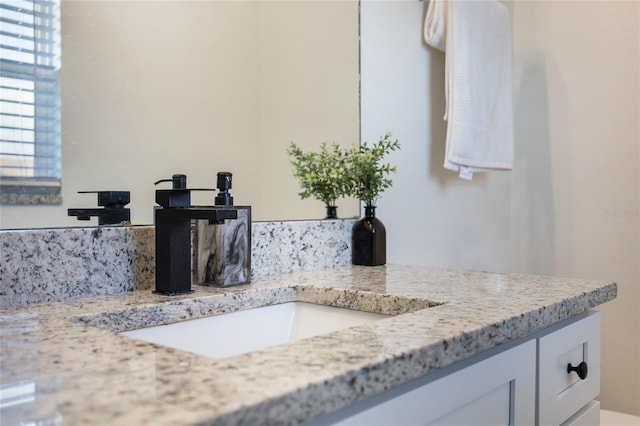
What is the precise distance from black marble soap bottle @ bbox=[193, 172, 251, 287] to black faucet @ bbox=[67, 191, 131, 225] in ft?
0.44

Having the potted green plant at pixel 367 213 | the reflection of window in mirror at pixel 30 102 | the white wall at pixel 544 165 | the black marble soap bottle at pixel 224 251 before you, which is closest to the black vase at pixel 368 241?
the potted green plant at pixel 367 213

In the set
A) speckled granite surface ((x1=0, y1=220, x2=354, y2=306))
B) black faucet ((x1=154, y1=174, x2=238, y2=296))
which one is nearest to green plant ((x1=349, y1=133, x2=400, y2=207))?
speckled granite surface ((x1=0, y1=220, x2=354, y2=306))

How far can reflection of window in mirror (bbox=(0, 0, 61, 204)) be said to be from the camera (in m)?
0.93

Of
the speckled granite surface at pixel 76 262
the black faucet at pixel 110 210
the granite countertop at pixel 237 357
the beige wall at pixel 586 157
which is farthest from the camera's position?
the beige wall at pixel 586 157

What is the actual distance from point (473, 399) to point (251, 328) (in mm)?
412

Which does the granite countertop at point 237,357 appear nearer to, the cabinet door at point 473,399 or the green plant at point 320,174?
the cabinet door at point 473,399

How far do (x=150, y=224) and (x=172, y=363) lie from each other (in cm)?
55

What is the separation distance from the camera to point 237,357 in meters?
0.59

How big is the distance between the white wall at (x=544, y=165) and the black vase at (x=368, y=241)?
0.20 m

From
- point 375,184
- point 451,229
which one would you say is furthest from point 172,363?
point 451,229

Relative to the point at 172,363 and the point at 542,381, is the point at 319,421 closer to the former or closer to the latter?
the point at 172,363

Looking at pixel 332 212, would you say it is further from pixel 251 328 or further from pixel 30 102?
pixel 30 102

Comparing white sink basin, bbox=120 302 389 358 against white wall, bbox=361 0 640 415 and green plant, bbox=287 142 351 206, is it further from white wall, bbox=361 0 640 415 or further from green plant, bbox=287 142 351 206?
white wall, bbox=361 0 640 415

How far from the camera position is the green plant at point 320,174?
1.42 meters
